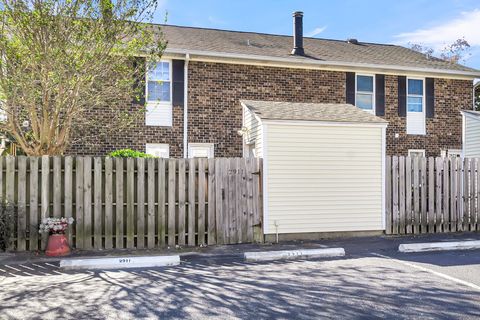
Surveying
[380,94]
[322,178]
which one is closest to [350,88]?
[380,94]

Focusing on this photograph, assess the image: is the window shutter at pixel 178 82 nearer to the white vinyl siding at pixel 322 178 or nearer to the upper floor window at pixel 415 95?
the white vinyl siding at pixel 322 178

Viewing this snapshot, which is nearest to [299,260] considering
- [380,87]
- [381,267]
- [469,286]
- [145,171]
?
[381,267]

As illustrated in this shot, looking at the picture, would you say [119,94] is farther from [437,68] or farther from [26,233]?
[437,68]

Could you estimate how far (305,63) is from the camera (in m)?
15.2

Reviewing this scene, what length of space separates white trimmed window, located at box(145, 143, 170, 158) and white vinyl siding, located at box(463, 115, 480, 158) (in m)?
10.9

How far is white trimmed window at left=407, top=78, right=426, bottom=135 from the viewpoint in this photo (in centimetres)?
1648

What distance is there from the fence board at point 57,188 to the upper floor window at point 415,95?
1263 cm

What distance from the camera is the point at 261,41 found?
1734 cm

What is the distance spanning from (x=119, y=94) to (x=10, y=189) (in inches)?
117

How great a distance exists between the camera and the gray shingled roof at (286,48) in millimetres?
15070

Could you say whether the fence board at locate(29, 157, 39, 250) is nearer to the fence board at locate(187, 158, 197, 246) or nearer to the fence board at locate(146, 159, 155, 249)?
the fence board at locate(146, 159, 155, 249)

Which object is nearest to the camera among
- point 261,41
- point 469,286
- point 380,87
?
point 469,286

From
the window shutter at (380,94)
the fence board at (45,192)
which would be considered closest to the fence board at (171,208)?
the fence board at (45,192)

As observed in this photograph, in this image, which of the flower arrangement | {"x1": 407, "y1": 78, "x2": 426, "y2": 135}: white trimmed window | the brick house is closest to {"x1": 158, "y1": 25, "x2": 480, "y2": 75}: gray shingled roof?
the brick house
